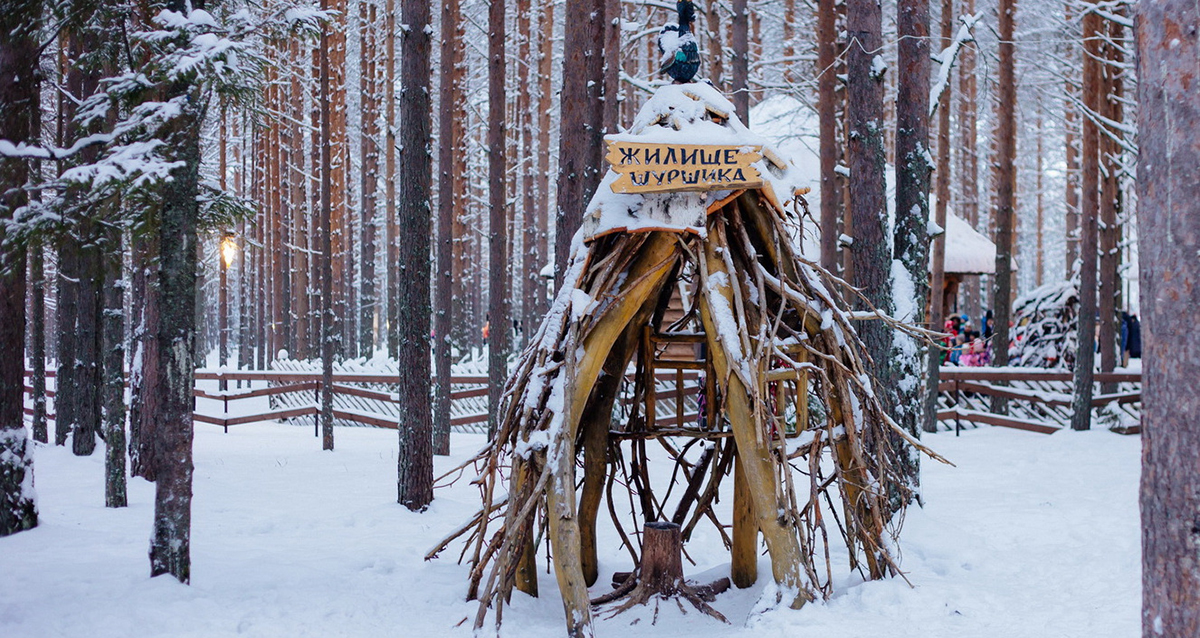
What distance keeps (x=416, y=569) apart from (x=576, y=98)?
4.86 m

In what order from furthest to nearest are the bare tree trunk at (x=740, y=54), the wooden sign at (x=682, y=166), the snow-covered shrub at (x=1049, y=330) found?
the snow-covered shrub at (x=1049, y=330)
the bare tree trunk at (x=740, y=54)
the wooden sign at (x=682, y=166)

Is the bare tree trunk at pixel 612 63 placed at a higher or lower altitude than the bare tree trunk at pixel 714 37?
lower

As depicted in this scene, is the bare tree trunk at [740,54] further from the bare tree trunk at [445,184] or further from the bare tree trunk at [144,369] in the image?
the bare tree trunk at [144,369]

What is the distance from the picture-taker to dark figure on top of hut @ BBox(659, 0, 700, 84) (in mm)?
6105

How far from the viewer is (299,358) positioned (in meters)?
24.9

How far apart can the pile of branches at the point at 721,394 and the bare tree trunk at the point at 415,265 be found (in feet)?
9.53

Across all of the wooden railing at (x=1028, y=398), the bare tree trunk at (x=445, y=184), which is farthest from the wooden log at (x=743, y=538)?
the wooden railing at (x=1028, y=398)

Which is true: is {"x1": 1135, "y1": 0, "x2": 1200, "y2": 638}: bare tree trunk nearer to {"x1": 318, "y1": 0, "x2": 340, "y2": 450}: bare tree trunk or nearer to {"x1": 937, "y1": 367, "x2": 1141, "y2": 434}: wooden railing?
{"x1": 318, "y1": 0, "x2": 340, "y2": 450}: bare tree trunk

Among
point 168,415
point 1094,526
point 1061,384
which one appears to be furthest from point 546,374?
point 1061,384

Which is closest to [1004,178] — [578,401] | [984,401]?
[984,401]

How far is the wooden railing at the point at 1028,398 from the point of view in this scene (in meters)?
14.8

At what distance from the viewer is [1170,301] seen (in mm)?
2896

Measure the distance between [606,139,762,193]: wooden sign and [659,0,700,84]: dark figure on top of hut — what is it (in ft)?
2.73

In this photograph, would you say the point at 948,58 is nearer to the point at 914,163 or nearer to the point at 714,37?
the point at 914,163
